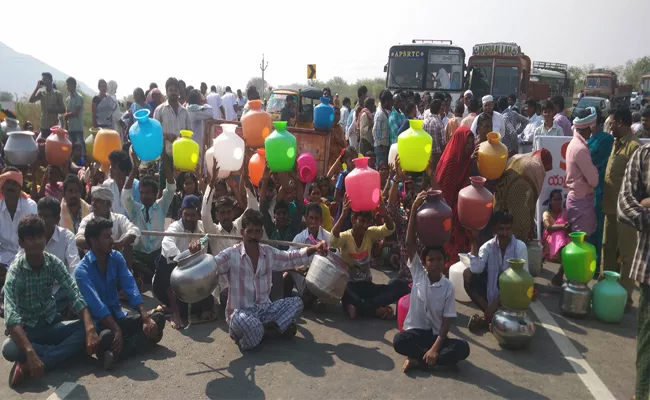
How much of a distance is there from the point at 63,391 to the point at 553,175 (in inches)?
238

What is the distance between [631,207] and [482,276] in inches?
70.2

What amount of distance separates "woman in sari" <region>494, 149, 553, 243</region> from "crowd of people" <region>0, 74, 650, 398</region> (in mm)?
14

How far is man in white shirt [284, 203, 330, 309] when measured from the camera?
5.30m

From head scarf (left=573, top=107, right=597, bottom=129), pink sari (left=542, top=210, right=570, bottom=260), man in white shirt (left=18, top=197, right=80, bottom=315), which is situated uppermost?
head scarf (left=573, top=107, right=597, bottom=129)

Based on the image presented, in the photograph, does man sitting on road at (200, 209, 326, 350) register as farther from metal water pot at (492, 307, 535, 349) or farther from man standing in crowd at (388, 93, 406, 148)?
man standing in crowd at (388, 93, 406, 148)

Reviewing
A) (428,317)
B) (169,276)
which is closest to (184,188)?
(169,276)

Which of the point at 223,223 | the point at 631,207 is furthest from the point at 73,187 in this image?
the point at 631,207

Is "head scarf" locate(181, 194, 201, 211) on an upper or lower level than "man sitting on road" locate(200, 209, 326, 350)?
upper

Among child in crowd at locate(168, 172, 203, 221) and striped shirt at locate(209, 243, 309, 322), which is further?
child in crowd at locate(168, 172, 203, 221)

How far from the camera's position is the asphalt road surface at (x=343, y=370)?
12.4ft

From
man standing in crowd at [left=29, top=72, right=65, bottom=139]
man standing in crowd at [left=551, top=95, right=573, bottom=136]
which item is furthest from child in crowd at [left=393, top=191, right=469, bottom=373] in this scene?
man standing in crowd at [left=29, top=72, right=65, bottom=139]

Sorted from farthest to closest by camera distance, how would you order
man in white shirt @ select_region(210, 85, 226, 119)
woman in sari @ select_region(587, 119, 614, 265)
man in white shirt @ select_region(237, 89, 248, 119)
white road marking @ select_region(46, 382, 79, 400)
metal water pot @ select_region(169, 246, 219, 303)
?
man in white shirt @ select_region(237, 89, 248, 119)
man in white shirt @ select_region(210, 85, 226, 119)
woman in sari @ select_region(587, 119, 614, 265)
metal water pot @ select_region(169, 246, 219, 303)
white road marking @ select_region(46, 382, 79, 400)

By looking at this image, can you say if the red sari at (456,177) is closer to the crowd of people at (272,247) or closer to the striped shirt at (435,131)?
the crowd of people at (272,247)

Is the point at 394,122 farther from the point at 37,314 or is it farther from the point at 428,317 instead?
the point at 37,314
